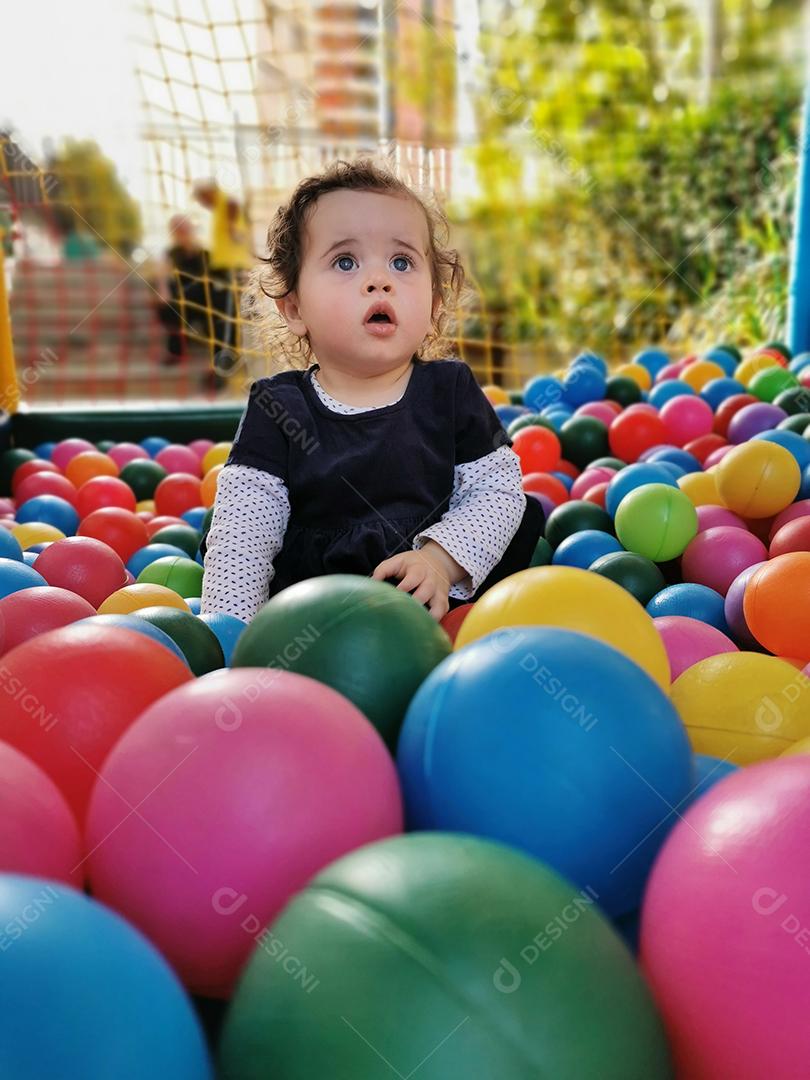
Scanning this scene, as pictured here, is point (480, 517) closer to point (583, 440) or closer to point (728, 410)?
point (583, 440)

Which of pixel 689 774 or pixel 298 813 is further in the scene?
pixel 689 774

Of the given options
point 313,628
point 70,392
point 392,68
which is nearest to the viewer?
point 313,628

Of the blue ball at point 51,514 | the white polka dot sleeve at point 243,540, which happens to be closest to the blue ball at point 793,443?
the white polka dot sleeve at point 243,540

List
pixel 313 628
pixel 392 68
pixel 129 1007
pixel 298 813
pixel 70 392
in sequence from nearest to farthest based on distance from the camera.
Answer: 1. pixel 129 1007
2. pixel 298 813
3. pixel 313 628
4. pixel 70 392
5. pixel 392 68

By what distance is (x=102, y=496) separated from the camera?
2.81 m

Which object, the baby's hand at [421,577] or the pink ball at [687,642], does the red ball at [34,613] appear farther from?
the pink ball at [687,642]

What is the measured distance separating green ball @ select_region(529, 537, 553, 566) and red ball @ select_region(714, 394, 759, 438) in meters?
0.91

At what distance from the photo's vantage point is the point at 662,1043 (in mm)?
675

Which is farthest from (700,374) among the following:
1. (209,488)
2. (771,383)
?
(209,488)

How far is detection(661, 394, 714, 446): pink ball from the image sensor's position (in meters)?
2.88

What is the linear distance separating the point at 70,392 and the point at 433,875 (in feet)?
24.5

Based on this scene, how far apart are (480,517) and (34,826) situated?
1.19 m

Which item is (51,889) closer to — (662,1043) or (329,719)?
(329,719)

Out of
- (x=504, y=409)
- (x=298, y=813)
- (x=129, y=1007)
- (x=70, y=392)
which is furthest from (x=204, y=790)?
(x=70, y=392)
